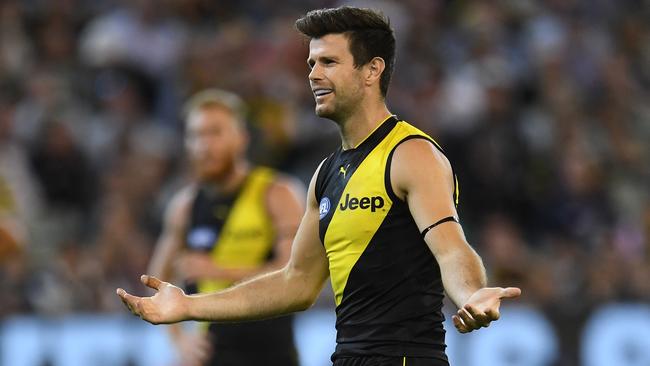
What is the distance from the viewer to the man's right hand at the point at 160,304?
525cm

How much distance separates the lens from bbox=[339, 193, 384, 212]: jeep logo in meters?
5.00

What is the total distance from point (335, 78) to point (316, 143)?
806 cm

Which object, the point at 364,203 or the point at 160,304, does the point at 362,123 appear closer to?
the point at 364,203

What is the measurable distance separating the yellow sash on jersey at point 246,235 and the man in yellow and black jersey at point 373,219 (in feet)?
9.32

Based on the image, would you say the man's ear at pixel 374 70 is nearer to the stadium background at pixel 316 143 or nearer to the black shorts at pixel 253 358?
the black shorts at pixel 253 358

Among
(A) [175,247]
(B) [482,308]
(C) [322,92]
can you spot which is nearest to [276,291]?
(C) [322,92]

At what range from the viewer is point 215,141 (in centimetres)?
852

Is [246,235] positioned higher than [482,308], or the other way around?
[246,235]

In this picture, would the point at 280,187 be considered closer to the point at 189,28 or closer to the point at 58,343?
the point at 58,343

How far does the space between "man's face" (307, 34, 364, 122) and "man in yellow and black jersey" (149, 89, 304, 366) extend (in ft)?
9.80

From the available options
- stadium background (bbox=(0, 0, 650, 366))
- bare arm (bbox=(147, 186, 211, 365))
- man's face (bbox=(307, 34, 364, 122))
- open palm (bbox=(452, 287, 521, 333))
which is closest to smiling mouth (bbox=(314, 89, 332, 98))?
man's face (bbox=(307, 34, 364, 122))

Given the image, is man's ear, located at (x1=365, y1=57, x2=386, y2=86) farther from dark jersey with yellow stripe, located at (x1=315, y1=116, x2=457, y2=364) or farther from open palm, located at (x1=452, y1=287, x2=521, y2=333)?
open palm, located at (x1=452, y1=287, x2=521, y2=333)

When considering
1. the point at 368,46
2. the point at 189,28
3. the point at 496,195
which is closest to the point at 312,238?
the point at 368,46

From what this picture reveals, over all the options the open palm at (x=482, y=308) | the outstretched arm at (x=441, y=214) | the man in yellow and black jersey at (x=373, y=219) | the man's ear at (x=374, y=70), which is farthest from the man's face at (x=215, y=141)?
the open palm at (x=482, y=308)
